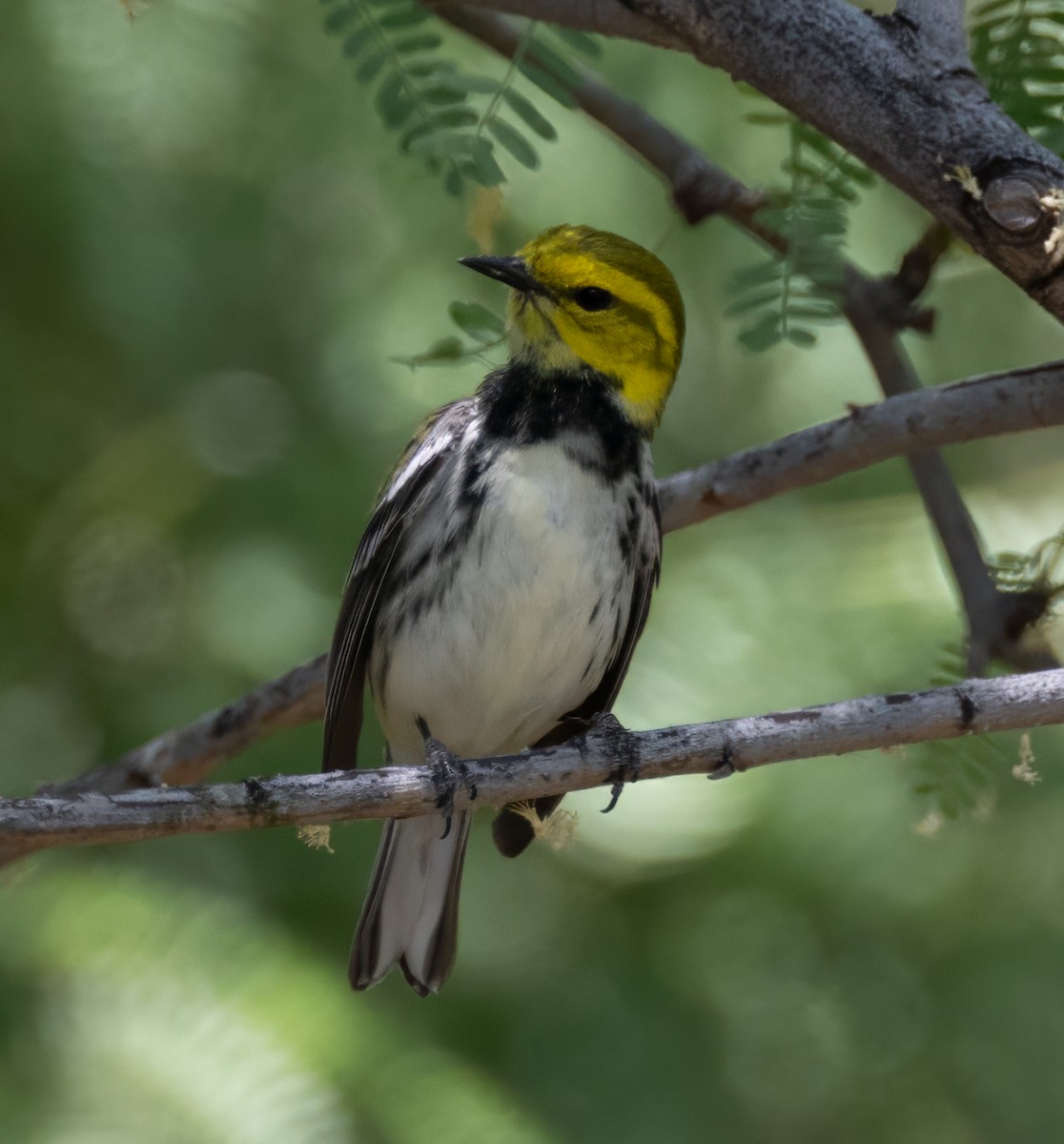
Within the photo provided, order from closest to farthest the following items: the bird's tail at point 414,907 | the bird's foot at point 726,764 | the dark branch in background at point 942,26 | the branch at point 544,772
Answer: the branch at point 544,772
the bird's foot at point 726,764
the dark branch in background at point 942,26
the bird's tail at point 414,907

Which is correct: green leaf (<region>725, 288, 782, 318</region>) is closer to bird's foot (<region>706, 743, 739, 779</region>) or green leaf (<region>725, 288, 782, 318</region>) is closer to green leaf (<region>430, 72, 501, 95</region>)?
green leaf (<region>430, 72, 501, 95</region>)

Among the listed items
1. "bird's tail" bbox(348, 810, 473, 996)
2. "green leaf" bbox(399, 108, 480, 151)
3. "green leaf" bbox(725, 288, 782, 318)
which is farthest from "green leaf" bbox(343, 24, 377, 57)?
"bird's tail" bbox(348, 810, 473, 996)

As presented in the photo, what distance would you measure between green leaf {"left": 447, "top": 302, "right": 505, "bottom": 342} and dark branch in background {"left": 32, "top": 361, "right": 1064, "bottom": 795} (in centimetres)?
33

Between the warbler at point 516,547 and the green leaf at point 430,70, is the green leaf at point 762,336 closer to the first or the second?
the warbler at point 516,547

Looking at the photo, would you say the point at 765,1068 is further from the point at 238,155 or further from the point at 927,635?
the point at 238,155

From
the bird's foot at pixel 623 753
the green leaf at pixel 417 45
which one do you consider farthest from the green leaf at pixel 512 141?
the bird's foot at pixel 623 753

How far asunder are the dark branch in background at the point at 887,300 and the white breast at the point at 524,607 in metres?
0.39

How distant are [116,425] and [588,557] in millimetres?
1102

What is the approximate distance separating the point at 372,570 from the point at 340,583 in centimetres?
49

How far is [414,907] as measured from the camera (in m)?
1.98

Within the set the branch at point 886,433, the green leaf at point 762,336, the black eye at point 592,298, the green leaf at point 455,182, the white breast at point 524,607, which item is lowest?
the white breast at point 524,607

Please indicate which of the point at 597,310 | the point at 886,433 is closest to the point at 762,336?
the point at 886,433

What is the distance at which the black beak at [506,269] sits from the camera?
1780mm

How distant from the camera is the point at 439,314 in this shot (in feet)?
8.14
